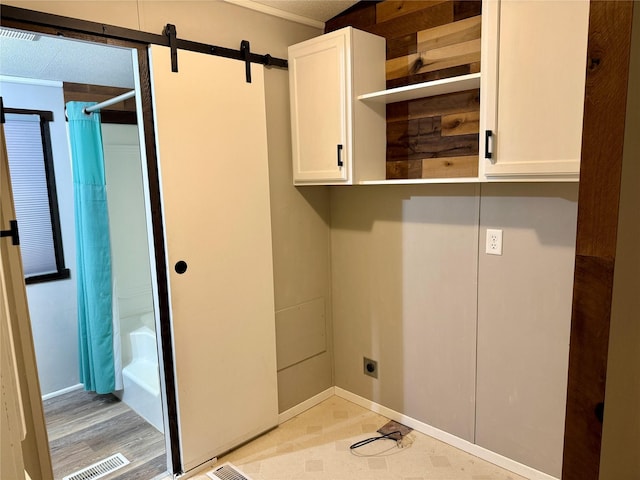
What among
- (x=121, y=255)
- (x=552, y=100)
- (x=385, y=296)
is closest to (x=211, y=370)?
(x=385, y=296)

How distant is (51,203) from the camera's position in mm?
3115

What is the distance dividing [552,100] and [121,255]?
2746mm

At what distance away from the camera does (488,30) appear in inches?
70.1

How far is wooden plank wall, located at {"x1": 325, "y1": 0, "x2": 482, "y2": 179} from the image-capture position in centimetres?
216

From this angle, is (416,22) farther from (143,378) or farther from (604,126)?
(143,378)

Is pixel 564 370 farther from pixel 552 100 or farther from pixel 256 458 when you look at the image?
pixel 256 458

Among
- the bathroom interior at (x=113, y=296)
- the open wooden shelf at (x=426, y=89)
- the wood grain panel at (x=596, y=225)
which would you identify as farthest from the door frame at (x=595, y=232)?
the bathroom interior at (x=113, y=296)

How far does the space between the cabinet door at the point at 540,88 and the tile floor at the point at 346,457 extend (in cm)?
146

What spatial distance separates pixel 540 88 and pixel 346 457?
1939mm

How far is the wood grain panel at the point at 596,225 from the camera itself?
74cm

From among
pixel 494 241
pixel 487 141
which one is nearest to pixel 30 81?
pixel 487 141

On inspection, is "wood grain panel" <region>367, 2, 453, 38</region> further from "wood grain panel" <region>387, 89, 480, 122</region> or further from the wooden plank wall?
"wood grain panel" <region>387, 89, 480, 122</region>

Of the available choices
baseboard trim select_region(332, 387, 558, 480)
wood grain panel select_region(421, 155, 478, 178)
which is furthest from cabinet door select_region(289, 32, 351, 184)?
baseboard trim select_region(332, 387, 558, 480)

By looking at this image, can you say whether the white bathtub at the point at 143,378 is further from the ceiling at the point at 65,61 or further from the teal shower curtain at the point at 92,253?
the ceiling at the point at 65,61
